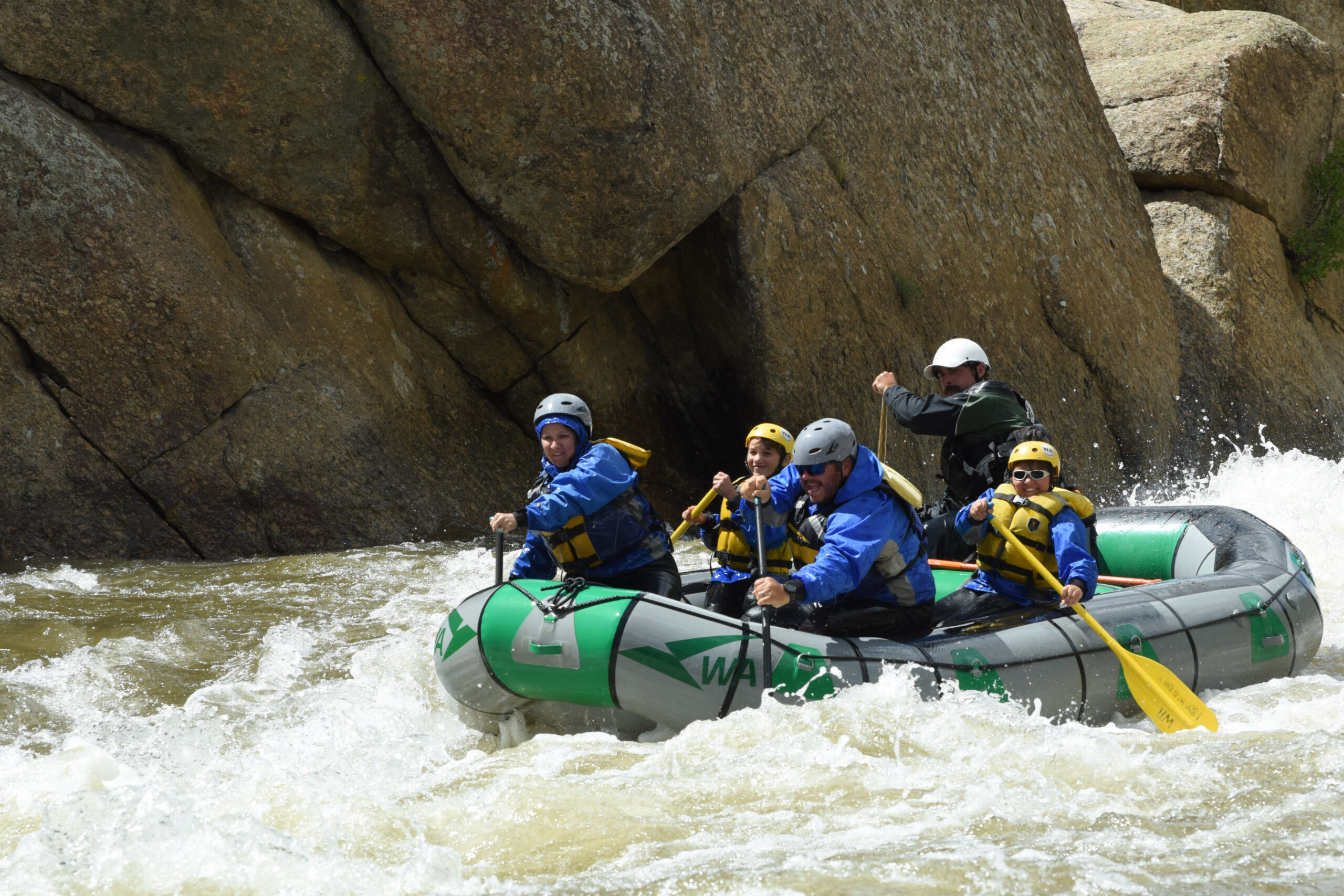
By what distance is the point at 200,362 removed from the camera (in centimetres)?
761

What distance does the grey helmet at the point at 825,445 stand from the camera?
457 cm

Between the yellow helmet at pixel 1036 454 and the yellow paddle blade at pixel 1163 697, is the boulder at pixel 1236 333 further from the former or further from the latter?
→ the yellow paddle blade at pixel 1163 697

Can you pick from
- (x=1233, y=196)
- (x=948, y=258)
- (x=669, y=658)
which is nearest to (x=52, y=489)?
(x=669, y=658)

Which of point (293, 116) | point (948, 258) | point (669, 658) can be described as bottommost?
point (669, 658)

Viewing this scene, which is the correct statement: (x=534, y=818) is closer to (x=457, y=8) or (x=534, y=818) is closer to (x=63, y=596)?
(x=63, y=596)

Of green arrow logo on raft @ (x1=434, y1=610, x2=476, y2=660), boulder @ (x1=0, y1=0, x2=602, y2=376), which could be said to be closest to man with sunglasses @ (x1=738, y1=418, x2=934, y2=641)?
green arrow logo on raft @ (x1=434, y1=610, x2=476, y2=660)

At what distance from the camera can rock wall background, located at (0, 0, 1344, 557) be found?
7.35 m

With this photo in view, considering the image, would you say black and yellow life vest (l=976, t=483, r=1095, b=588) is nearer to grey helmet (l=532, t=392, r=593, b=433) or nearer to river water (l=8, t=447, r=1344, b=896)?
river water (l=8, t=447, r=1344, b=896)

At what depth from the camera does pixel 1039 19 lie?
1264 centimetres

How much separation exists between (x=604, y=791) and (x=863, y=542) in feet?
4.73

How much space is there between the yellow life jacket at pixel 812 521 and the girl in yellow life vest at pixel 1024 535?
0.48 meters

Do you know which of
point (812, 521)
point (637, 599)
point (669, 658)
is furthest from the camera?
point (812, 521)

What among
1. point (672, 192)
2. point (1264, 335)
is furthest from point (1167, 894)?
point (1264, 335)

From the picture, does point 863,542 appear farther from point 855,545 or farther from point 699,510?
point 699,510
